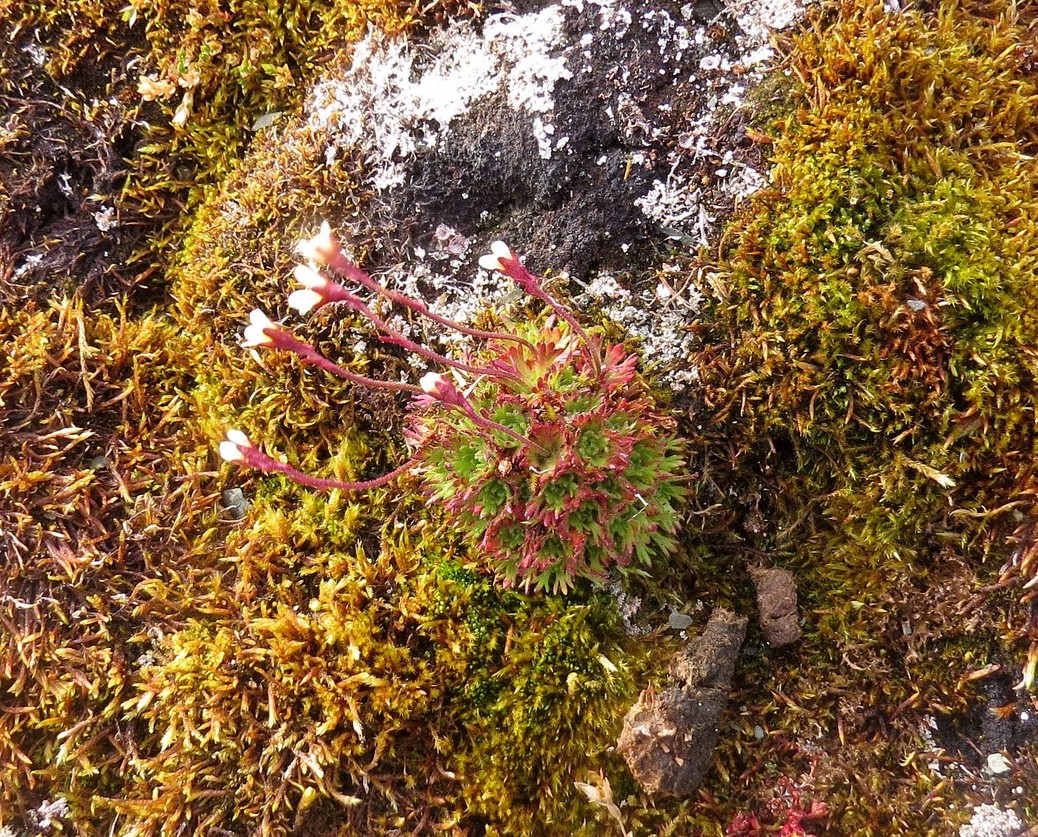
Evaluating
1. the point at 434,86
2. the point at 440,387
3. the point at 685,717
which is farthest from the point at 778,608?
the point at 434,86

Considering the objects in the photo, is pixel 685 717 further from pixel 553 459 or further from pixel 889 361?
pixel 889 361

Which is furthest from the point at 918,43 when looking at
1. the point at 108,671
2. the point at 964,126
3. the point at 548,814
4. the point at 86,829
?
the point at 86,829

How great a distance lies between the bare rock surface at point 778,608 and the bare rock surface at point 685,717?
0.39 feet

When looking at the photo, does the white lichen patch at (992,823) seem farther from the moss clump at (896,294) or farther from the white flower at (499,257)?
the white flower at (499,257)

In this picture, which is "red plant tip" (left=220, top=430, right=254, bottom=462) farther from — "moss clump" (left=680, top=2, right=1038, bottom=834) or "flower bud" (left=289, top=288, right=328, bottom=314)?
"moss clump" (left=680, top=2, right=1038, bottom=834)

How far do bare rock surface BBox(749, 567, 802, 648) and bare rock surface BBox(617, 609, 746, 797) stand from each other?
0.12 meters

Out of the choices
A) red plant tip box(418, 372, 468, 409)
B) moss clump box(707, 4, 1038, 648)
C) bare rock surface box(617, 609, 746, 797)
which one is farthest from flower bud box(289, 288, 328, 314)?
bare rock surface box(617, 609, 746, 797)

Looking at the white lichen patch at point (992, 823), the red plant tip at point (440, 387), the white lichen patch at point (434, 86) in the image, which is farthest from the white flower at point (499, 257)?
the white lichen patch at point (992, 823)

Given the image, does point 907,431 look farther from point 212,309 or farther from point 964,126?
point 212,309

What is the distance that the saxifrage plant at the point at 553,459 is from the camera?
96.7 inches

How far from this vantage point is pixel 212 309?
10.5 feet

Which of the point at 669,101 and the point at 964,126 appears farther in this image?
the point at 669,101

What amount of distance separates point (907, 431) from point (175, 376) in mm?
3126

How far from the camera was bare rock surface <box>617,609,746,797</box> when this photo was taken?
2.54 metres
